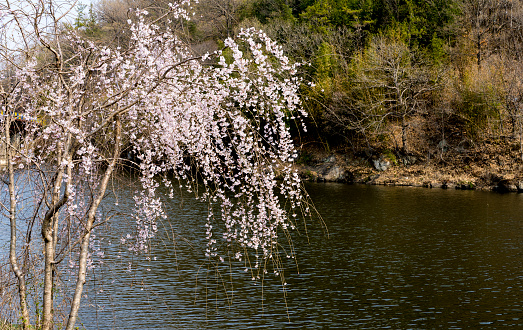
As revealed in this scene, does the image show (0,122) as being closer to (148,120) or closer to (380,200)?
(148,120)

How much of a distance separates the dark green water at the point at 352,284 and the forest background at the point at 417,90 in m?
12.9

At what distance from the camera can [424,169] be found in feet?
111

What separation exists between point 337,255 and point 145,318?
7.22 m

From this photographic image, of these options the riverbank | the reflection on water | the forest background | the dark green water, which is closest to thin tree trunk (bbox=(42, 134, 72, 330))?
the reflection on water

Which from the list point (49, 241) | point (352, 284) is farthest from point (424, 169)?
point (49, 241)

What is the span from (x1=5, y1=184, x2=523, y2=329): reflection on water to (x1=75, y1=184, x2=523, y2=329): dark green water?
0.03 m

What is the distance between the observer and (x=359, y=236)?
18.5 metres

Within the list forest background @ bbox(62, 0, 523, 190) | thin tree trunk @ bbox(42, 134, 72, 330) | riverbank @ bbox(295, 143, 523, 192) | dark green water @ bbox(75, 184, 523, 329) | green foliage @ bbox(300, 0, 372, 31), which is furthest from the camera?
green foliage @ bbox(300, 0, 372, 31)

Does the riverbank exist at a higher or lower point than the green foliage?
lower

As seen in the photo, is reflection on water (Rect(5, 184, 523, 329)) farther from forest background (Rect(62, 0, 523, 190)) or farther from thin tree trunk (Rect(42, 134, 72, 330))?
forest background (Rect(62, 0, 523, 190))

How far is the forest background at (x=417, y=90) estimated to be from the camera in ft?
105

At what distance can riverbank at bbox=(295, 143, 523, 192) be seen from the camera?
99.7 ft

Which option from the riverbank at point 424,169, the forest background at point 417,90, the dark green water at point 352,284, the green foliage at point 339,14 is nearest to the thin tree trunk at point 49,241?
the dark green water at point 352,284

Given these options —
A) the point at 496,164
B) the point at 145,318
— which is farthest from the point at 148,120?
the point at 496,164
